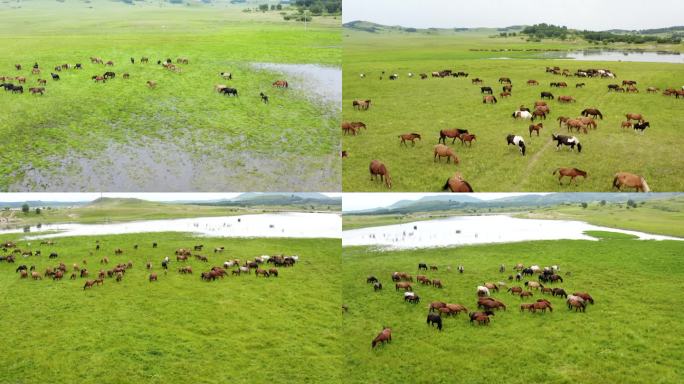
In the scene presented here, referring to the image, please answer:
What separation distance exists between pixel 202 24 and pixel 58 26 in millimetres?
5349

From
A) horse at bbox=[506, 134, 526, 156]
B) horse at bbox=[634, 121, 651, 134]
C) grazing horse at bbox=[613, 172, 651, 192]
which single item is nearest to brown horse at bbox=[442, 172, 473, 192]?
horse at bbox=[506, 134, 526, 156]

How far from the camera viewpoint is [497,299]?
12.4 metres

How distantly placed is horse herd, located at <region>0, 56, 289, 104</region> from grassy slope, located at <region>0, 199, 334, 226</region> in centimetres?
403

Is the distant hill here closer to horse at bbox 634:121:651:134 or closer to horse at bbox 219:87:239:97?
horse at bbox 634:121:651:134

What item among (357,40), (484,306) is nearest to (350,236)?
(484,306)

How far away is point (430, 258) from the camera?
44.7ft

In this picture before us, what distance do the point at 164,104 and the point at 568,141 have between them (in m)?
12.1

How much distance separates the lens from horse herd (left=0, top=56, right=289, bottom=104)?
50.0 feet

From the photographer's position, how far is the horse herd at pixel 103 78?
600 inches

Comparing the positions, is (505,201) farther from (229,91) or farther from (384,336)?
(229,91)

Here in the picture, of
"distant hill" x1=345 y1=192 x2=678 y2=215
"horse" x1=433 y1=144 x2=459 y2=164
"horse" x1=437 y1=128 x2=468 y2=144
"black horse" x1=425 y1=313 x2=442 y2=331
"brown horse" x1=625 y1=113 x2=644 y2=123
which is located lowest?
"black horse" x1=425 y1=313 x2=442 y2=331

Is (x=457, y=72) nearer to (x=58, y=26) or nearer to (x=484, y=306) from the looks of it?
(x=484, y=306)

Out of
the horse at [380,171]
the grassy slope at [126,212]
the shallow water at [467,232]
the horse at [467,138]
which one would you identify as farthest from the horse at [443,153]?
the grassy slope at [126,212]

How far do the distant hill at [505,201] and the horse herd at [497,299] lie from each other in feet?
5.91
